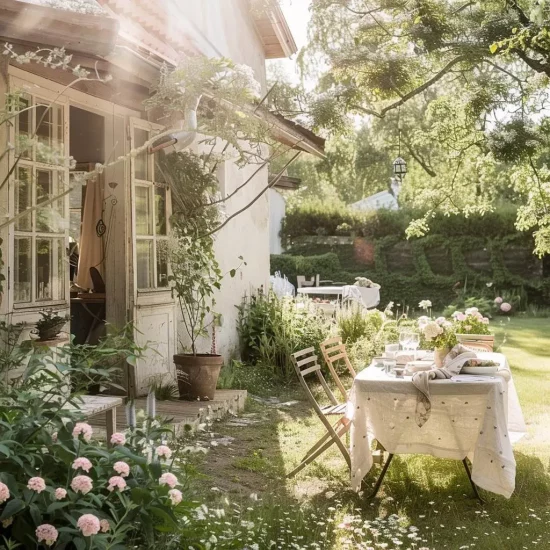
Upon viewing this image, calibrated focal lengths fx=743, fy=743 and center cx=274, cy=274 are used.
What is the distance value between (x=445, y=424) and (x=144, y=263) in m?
3.63

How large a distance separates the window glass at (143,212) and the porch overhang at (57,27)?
11.3 ft

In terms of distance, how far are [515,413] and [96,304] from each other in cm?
448

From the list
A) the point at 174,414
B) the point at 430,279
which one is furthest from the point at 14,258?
the point at 430,279

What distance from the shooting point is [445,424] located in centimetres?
475

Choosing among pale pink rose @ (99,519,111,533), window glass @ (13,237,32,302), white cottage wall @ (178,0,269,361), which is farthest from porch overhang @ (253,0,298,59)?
pale pink rose @ (99,519,111,533)

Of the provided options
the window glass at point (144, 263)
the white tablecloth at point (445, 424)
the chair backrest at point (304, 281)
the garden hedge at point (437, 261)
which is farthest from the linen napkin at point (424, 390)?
the garden hedge at point (437, 261)

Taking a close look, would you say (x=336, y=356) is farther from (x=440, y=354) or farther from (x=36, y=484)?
(x=36, y=484)

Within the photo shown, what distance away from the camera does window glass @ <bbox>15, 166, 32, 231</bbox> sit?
5.50 m

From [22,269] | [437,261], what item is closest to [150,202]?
[22,269]

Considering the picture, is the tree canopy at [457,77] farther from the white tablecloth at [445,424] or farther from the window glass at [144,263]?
the white tablecloth at [445,424]

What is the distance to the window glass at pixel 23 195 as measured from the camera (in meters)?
5.50

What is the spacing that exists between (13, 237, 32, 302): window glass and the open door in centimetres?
148

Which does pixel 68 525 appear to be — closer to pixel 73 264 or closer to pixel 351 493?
pixel 351 493

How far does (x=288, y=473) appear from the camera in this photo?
5.55m
